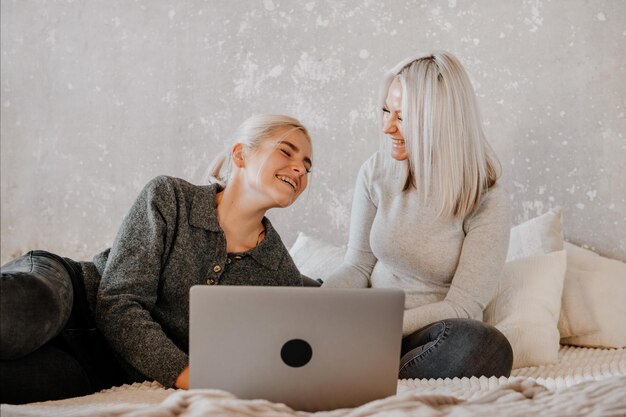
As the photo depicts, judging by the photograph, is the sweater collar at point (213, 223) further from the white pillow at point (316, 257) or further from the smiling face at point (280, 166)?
the white pillow at point (316, 257)

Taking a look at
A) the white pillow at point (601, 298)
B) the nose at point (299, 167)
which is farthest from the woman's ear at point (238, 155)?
the white pillow at point (601, 298)

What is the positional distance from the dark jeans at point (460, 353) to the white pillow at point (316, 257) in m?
0.66

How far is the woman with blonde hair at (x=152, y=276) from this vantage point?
4.29ft

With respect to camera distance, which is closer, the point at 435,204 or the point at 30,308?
the point at 30,308

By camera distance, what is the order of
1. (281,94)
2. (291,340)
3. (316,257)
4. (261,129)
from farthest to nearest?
(281,94)
(316,257)
(261,129)
(291,340)

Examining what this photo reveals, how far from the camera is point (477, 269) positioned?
1822mm

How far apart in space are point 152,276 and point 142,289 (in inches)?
1.4

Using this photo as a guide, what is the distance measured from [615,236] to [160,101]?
183cm

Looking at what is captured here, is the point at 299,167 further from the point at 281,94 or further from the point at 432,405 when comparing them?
the point at 281,94

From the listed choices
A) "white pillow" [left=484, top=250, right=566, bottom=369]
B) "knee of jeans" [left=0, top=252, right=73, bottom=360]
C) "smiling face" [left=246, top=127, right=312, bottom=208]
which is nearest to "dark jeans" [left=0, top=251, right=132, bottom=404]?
"knee of jeans" [left=0, top=252, right=73, bottom=360]

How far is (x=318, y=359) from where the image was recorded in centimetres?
112

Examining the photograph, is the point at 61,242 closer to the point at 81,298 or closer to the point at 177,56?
the point at 177,56

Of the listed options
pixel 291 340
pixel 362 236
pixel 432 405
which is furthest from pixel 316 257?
pixel 432 405

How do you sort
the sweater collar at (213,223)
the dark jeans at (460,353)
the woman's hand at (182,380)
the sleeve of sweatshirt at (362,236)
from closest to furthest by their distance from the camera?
1. the woman's hand at (182,380)
2. the dark jeans at (460,353)
3. the sweater collar at (213,223)
4. the sleeve of sweatshirt at (362,236)
